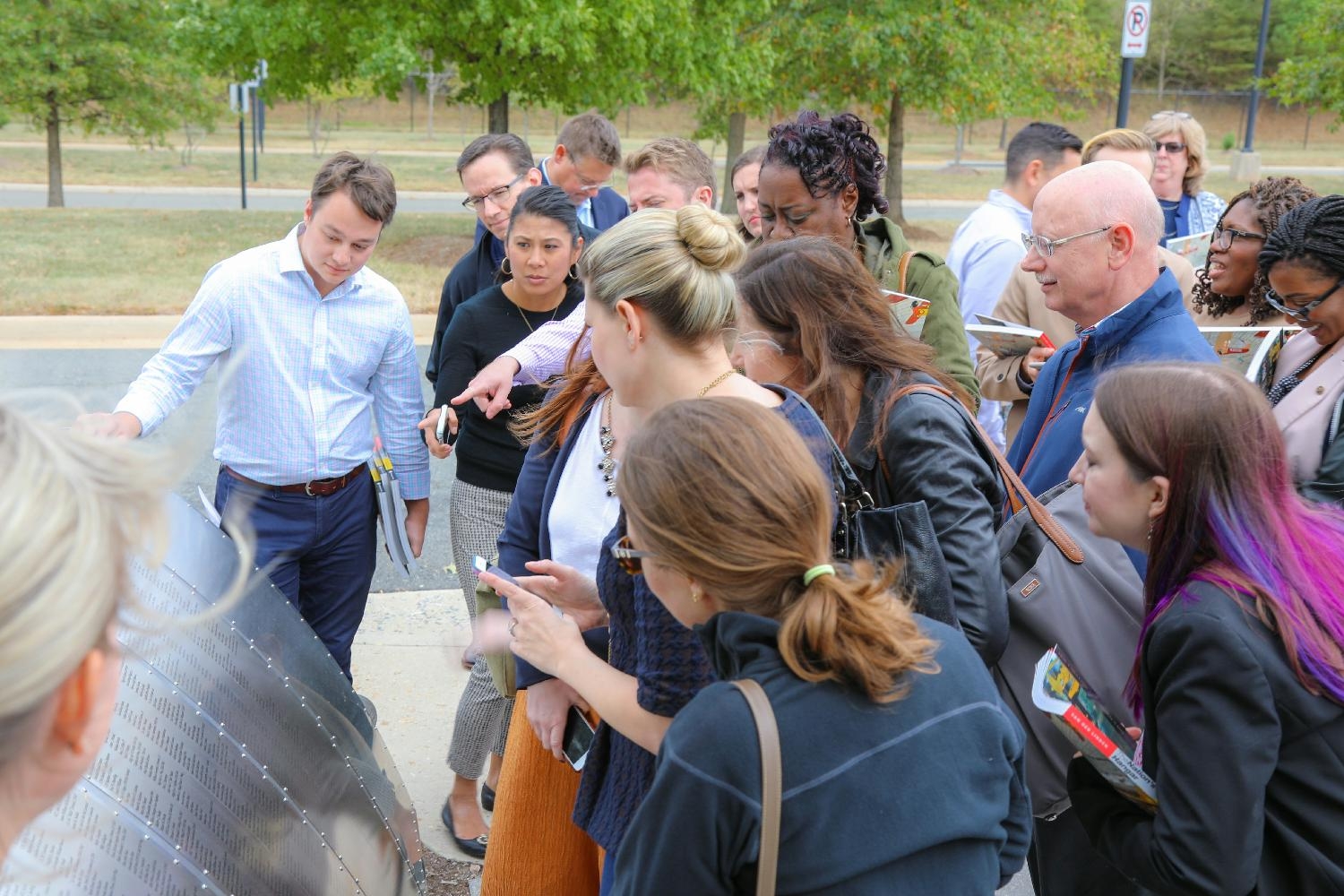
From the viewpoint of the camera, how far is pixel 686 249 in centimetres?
230

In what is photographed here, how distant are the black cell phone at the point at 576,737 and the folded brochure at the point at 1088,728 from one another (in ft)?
2.96

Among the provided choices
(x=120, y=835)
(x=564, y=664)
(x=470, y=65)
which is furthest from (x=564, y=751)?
(x=470, y=65)

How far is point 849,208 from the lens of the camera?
3.61 m

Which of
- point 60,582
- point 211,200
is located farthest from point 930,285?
point 211,200

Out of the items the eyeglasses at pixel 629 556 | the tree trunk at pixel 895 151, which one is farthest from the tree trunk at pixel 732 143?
the eyeglasses at pixel 629 556

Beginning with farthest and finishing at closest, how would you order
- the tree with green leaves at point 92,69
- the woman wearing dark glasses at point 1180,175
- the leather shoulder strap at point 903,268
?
the tree with green leaves at point 92,69
the woman wearing dark glasses at point 1180,175
the leather shoulder strap at point 903,268

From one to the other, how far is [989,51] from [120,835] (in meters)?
19.7

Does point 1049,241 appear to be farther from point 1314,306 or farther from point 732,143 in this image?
point 732,143

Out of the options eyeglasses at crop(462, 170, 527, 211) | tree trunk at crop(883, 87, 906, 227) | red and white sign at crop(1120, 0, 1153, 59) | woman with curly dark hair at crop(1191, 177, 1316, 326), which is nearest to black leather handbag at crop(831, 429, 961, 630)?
woman with curly dark hair at crop(1191, 177, 1316, 326)

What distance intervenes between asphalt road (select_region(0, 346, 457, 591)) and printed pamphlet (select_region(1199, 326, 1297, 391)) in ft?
9.15

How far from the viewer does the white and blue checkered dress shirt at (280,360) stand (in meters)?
3.53

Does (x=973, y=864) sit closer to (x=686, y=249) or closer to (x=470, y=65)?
(x=686, y=249)

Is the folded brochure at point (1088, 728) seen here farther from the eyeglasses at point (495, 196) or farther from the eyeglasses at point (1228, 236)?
the eyeglasses at point (495, 196)

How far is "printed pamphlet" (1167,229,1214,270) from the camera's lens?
514 centimetres
